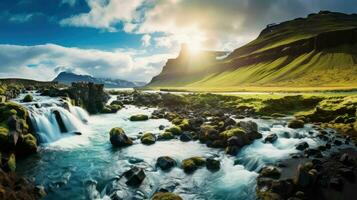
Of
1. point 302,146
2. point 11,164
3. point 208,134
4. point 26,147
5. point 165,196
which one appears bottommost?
point 165,196

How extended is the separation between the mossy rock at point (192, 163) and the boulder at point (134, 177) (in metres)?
4.98

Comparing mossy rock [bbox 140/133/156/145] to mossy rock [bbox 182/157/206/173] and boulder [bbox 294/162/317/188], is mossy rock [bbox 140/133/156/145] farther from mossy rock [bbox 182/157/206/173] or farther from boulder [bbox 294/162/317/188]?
boulder [bbox 294/162/317/188]

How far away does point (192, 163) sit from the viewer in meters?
33.7

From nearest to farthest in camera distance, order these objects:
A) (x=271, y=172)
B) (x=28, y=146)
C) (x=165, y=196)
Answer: (x=165, y=196), (x=271, y=172), (x=28, y=146)

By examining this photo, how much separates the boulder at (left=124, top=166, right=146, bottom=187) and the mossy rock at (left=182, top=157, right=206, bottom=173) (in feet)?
16.3

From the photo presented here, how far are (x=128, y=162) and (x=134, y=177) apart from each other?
6.65m

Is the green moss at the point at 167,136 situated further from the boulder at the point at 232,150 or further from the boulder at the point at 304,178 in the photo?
the boulder at the point at 304,178

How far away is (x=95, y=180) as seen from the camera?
98.2 ft

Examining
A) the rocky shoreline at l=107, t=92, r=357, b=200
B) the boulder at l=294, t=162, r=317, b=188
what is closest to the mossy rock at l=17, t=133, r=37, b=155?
the rocky shoreline at l=107, t=92, r=357, b=200

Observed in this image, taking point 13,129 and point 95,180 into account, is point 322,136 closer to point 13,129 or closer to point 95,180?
point 95,180

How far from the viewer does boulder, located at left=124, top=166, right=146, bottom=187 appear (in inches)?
1139

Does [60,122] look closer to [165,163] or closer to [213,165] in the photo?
[165,163]

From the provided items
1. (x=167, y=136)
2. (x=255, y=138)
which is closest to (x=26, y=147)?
(x=167, y=136)

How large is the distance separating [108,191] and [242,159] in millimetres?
15870
